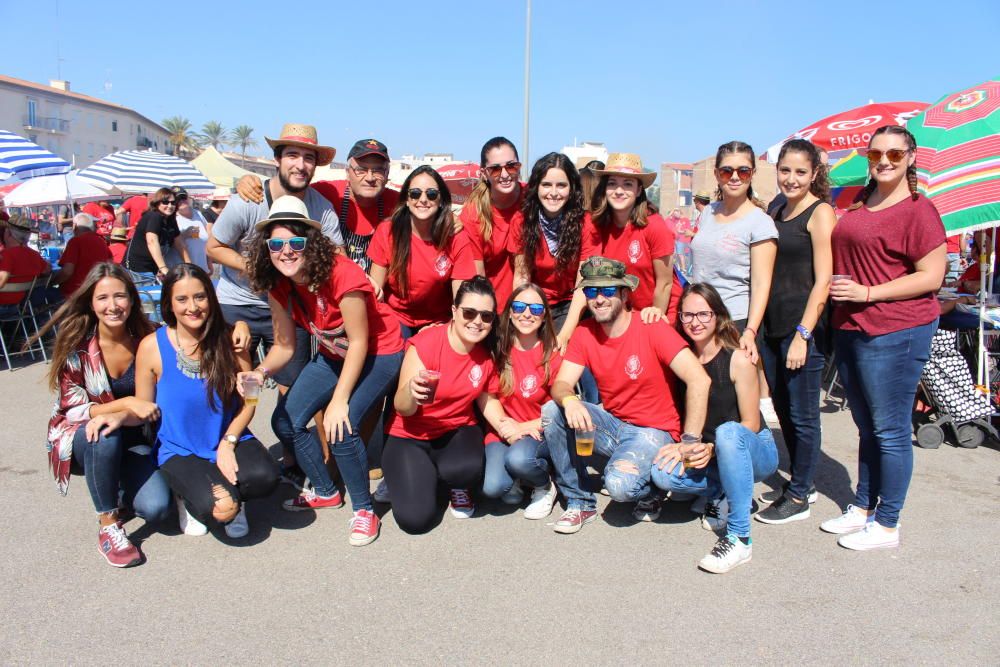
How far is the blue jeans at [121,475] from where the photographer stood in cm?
321

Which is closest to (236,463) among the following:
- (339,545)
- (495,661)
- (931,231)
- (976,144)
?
(339,545)

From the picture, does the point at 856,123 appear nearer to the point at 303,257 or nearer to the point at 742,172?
the point at 742,172

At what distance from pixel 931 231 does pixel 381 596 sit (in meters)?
3.02

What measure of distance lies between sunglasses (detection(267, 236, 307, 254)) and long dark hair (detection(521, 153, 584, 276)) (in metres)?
1.34

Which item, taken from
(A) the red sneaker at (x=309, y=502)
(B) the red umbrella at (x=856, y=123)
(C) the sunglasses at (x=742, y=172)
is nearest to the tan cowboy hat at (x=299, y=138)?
(A) the red sneaker at (x=309, y=502)

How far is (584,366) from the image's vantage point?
3637 millimetres

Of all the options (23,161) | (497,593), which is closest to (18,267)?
(23,161)

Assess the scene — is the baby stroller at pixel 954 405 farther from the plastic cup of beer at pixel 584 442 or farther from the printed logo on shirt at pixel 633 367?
the plastic cup of beer at pixel 584 442

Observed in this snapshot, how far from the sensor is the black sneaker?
3.63m

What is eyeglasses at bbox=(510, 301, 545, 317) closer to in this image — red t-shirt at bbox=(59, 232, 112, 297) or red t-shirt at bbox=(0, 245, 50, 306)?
red t-shirt at bbox=(0, 245, 50, 306)

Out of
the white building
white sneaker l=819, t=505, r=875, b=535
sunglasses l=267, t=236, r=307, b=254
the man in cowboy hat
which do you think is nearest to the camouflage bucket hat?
the man in cowboy hat

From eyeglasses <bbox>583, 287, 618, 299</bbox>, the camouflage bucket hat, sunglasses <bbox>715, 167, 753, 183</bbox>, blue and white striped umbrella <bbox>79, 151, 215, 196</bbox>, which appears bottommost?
eyeglasses <bbox>583, 287, 618, 299</bbox>

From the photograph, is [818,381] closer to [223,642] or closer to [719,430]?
[719,430]

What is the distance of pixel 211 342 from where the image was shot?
3459 millimetres
